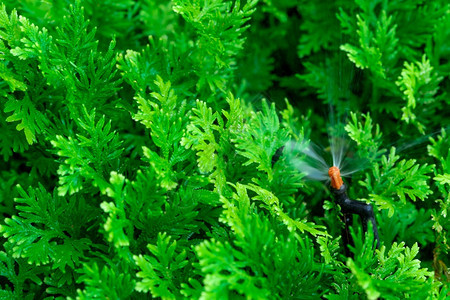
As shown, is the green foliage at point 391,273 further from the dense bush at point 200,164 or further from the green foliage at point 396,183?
the green foliage at point 396,183

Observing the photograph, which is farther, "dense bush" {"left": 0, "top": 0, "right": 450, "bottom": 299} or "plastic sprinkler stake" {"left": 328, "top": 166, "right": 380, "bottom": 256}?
"plastic sprinkler stake" {"left": 328, "top": 166, "right": 380, "bottom": 256}

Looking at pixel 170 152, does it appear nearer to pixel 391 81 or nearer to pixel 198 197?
pixel 198 197

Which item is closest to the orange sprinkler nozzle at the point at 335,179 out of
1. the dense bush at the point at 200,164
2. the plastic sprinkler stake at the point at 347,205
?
the plastic sprinkler stake at the point at 347,205

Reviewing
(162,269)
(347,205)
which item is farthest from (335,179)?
(162,269)

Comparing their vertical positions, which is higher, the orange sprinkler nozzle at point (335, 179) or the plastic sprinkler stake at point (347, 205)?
the orange sprinkler nozzle at point (335, 179)

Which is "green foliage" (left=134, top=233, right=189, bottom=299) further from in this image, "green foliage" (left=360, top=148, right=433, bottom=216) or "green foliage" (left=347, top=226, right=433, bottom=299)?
"green foliage" (left=360, top=148, right=433, bottom=216)

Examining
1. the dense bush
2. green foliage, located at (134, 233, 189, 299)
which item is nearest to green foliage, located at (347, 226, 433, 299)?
the dense bush

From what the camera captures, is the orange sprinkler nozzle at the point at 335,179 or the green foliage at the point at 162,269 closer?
the green foliage at the point at 162,269

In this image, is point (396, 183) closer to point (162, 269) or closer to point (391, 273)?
point (391, 273)

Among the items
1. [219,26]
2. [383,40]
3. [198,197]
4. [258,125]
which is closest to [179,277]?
[198,197]

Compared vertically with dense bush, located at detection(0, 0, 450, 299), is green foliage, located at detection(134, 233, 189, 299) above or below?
below
